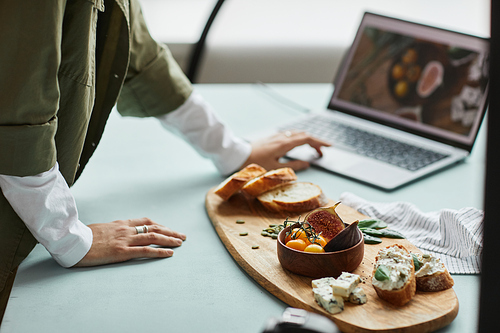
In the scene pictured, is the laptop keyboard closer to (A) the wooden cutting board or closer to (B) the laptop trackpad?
(B) the laptop trackpad

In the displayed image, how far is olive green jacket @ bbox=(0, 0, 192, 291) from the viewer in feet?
2.49

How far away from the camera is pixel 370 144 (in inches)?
57.7

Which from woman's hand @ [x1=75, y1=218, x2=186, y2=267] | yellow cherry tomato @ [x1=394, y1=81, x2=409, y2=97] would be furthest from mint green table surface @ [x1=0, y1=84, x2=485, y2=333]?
yellow cherry tomato @ [x1=394, y1=81, x2=409, y2=97]

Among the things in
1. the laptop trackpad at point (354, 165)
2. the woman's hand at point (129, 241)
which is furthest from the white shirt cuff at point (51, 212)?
the laptop trackpad at point (354, 165)

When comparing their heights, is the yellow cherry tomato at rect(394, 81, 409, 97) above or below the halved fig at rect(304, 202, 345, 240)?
above

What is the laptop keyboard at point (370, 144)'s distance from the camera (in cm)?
137

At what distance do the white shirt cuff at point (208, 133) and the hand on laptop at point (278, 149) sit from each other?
27 mm

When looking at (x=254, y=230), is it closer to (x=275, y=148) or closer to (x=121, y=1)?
(x=275, y=148)

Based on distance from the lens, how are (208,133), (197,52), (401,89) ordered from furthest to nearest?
(197,52) → (401,89) → (208,133)

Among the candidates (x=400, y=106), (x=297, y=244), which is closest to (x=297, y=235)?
(x=297, y=244)

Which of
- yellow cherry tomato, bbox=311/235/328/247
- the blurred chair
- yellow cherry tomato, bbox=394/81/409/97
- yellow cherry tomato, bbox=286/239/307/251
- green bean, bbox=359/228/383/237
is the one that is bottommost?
the blurred chair

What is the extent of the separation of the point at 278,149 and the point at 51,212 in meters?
0.63

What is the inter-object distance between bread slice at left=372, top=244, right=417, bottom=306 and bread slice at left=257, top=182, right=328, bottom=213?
292 mm

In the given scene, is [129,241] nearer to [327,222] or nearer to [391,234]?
[327,222]
